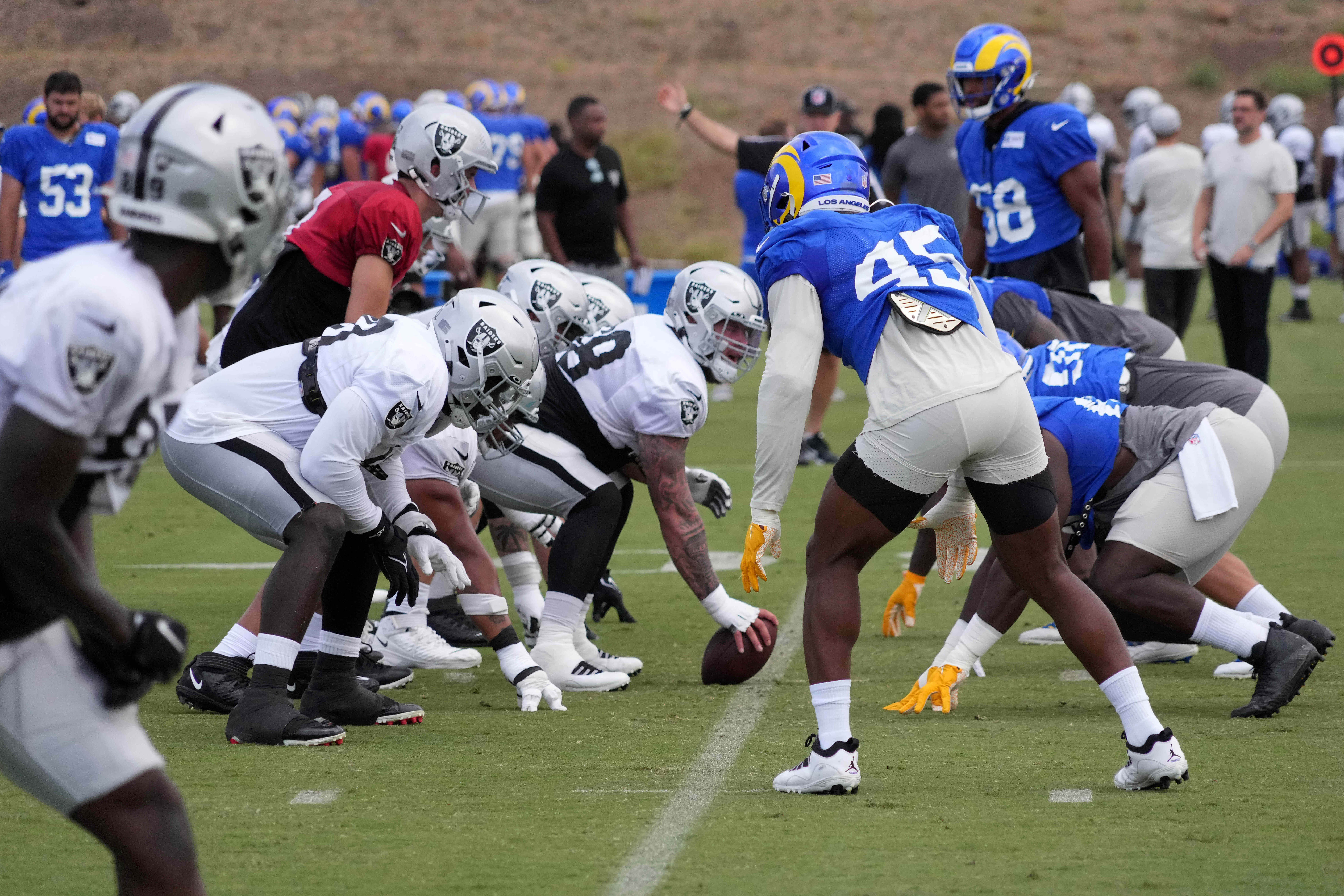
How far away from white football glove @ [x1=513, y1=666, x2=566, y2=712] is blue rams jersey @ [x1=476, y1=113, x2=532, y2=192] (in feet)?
31.7

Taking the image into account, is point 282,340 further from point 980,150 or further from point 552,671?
point 980,150

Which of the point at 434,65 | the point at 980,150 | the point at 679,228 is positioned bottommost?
the point at 679,228

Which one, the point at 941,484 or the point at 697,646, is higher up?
the point at 941,484

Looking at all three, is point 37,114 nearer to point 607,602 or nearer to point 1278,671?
point 607,602

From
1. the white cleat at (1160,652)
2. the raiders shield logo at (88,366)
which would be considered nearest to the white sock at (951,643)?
the white cleat at (1160,652)

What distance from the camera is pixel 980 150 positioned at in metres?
7.50

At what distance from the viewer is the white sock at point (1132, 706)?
4.12 metres

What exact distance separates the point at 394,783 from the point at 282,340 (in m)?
1.92

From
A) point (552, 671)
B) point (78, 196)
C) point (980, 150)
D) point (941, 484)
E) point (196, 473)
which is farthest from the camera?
point (78, 196)

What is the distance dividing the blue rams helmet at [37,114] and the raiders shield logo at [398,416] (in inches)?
271

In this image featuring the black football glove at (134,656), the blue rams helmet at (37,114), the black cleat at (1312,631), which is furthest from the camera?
the blue rams helmet at (37,114)

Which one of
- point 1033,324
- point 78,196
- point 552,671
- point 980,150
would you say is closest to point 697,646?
point 552,671

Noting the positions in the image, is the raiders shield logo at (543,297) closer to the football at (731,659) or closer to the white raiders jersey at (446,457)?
the white raiders jersey at (446,457)

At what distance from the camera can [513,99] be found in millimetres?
18953
